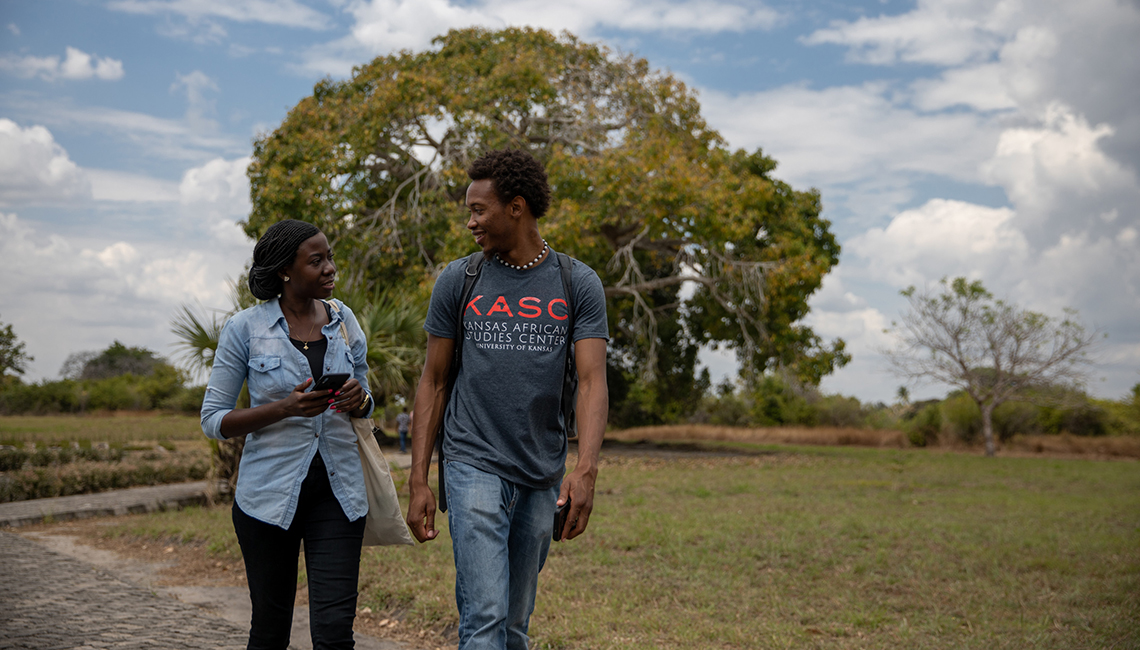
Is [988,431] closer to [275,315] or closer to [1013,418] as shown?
[1013,418]

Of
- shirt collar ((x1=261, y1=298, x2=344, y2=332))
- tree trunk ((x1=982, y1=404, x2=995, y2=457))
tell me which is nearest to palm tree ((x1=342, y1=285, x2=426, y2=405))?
shirt collar ((x1=261, y1=298, x2=344, y2=332))

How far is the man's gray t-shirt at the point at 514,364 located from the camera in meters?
2.78

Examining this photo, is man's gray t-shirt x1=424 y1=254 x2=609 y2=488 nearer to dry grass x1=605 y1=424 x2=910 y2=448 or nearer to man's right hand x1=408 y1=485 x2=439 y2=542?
man's right hand x1=408 y1=485 x2=439 y2=542

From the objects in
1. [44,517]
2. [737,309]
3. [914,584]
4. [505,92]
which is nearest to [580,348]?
[914,584]

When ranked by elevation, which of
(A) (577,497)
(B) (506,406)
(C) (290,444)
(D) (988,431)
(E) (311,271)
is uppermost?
(E) (311,271)

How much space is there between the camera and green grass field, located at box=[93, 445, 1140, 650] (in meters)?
5.03

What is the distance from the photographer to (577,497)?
2.69 metres

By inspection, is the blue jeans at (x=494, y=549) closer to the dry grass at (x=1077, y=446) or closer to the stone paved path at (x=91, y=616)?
the stone paved path at (x=91, y=616)

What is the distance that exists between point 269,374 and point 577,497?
1.18 meters

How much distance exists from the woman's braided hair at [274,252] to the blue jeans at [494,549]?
0.95m

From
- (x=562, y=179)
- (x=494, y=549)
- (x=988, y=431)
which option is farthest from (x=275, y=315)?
(x=988, y=431)

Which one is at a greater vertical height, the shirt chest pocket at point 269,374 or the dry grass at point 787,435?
the shirt chest pocket at point 269,374

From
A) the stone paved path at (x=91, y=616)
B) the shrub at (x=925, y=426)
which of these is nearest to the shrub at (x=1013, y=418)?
the shrub at (x=925, y=426)

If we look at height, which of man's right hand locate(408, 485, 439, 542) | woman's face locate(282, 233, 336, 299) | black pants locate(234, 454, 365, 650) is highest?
woman's face locate(282, 233, 336, 299)
